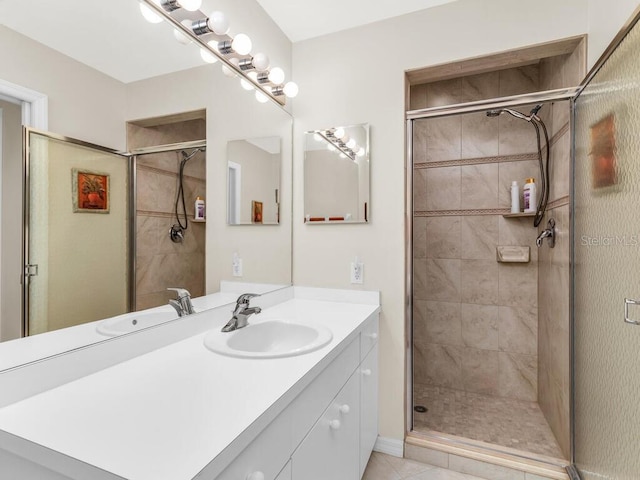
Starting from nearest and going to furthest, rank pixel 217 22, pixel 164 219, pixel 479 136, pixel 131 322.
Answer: pixel 131 322 < pixel 164 219 < pixel 217 22 < pixel 479 136

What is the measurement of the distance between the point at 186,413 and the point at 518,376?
2.45m

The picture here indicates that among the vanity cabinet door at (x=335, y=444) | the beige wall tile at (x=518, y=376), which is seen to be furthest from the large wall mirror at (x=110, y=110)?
the beige wall tile at (x=518, y=376)

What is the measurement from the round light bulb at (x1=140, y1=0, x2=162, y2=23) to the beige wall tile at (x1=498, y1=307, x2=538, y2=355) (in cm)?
259

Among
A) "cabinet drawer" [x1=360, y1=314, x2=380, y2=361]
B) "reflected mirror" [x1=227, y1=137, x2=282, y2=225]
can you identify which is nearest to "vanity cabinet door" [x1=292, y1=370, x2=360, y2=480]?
"cabinet drawer" [x1=360, y1=314, x2=380, y2=361]

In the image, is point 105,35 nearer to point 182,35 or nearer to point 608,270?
point 182,35

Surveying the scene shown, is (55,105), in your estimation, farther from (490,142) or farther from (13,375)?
(490,142)

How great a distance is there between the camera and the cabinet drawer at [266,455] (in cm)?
65

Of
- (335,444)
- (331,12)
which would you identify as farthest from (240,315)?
(331,12)

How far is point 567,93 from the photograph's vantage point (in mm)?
1560

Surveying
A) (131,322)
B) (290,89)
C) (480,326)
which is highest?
(290,89)

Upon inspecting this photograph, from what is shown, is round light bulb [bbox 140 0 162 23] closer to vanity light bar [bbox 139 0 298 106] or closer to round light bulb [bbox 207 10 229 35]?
vanity light bar [bbox 139 0 298 106]

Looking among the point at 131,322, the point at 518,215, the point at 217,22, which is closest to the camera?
the point at 131,322

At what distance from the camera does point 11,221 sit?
2.54 feet

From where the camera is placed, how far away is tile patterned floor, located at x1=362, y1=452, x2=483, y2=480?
5.33 feet
